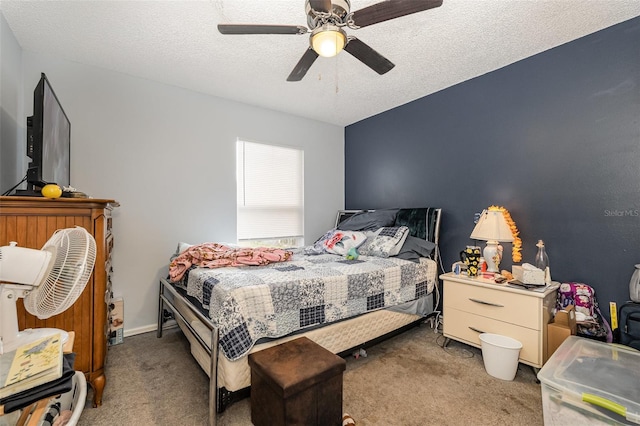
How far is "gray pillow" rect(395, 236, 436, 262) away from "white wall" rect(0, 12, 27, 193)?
10.8ft

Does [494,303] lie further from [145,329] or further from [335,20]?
[145,329]

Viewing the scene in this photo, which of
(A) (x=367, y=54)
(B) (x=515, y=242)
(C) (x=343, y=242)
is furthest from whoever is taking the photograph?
(C) (x=343, y=242)

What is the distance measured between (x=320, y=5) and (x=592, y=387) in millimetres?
2220

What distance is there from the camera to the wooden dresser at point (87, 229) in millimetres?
1463

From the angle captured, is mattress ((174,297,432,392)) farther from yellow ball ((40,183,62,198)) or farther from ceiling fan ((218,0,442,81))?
ceiling fan ((218,0,442,81))

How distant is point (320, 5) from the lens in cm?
140

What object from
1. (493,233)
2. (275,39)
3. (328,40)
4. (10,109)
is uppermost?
(275,39)

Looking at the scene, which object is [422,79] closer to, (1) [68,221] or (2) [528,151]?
(2) [528,151]

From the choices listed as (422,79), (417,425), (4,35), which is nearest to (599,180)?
(422,79)

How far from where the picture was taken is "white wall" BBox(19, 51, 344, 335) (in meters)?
2.63

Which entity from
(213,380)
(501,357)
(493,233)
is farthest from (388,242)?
(213,380)

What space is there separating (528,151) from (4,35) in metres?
4.22

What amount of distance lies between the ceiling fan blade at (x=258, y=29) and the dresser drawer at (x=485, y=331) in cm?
243

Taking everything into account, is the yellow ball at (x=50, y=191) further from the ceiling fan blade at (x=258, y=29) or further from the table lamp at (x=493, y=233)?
the table lamp at (x=493, y=233)
